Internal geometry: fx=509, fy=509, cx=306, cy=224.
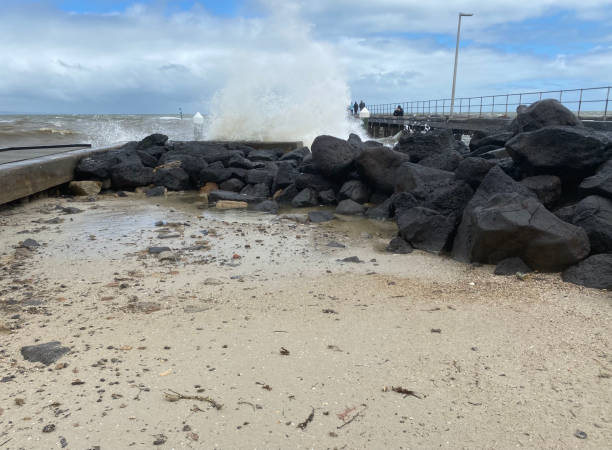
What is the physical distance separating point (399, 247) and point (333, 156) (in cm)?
385

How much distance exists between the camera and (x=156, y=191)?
10.4 meters

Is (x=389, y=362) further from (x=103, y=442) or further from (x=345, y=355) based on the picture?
(x=103, y=442)

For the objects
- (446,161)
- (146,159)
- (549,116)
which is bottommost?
(146,159)

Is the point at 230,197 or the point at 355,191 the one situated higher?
the point at 355,191

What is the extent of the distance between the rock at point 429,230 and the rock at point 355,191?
2890mm

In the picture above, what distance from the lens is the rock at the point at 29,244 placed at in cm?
573

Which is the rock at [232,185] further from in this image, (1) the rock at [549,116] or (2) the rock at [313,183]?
(1) the rock at [549,116]

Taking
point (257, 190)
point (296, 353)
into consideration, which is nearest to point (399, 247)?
point (296, 353)

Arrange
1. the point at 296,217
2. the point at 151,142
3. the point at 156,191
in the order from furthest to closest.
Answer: the point at 151,142, the point at 156,191, the point at 296,217

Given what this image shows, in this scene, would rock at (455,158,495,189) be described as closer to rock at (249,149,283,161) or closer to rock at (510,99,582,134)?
rock at (510,99,582,134)

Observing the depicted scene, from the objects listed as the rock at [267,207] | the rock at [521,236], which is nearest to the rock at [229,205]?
the rock at [267,207]

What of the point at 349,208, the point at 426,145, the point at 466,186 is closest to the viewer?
the point at 466,186

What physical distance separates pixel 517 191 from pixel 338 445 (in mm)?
4394

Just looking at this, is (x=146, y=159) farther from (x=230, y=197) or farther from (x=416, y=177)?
(x=416, y=177)
